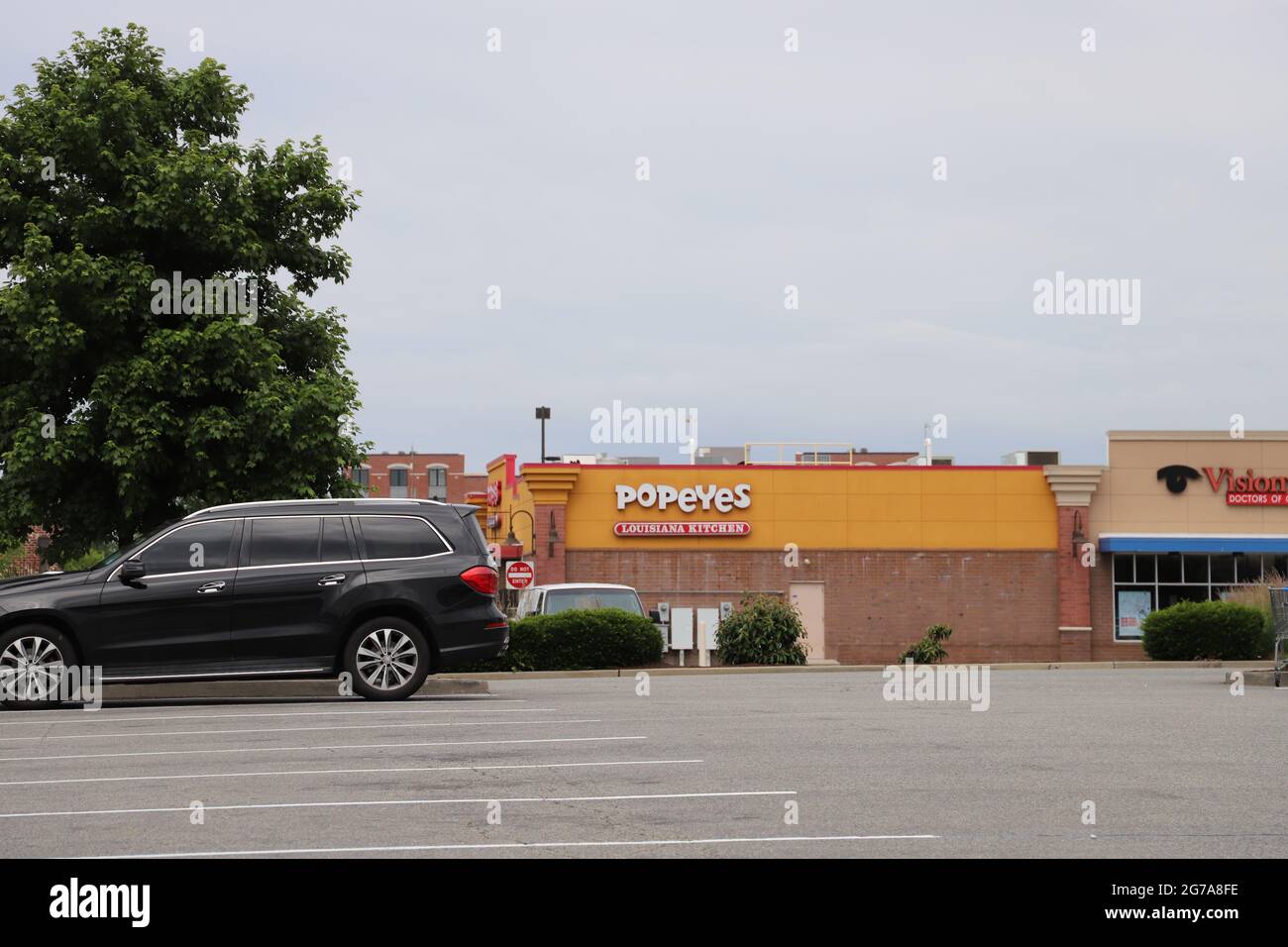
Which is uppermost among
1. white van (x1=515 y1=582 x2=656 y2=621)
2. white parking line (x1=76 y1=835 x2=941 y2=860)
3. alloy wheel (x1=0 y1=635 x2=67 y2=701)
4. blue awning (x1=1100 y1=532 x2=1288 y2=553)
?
blue awning (x1=1100 y1=532 x2=1288 y2=553)

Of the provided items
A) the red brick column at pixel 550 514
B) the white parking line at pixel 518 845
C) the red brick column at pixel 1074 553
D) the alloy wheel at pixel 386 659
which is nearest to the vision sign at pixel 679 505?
the red brick column at pixel 550 514

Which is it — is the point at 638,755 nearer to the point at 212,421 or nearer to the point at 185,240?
the point at 212,421

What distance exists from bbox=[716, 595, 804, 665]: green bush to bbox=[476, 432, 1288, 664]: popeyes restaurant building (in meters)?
13.0

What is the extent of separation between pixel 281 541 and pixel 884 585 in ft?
93.2

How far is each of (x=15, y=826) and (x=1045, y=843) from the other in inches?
210

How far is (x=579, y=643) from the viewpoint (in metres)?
26.5

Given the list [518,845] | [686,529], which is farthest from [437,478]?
[518,845]

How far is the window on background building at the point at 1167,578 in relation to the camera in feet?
144

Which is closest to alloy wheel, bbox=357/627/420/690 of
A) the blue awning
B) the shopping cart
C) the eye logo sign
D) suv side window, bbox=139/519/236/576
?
suv side window, bbox=139/519/236/576

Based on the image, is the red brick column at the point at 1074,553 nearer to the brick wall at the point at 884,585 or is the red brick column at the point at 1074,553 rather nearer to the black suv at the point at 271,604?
the brick wall at the point at 884,585

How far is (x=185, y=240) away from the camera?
21.7 m

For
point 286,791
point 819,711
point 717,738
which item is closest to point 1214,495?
point 819,711

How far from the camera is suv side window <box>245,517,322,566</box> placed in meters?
17.0

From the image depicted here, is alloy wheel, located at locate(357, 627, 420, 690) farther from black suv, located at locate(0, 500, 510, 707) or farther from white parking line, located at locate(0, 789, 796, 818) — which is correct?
white parking line, located at locate(0, 789, 796, 818)
